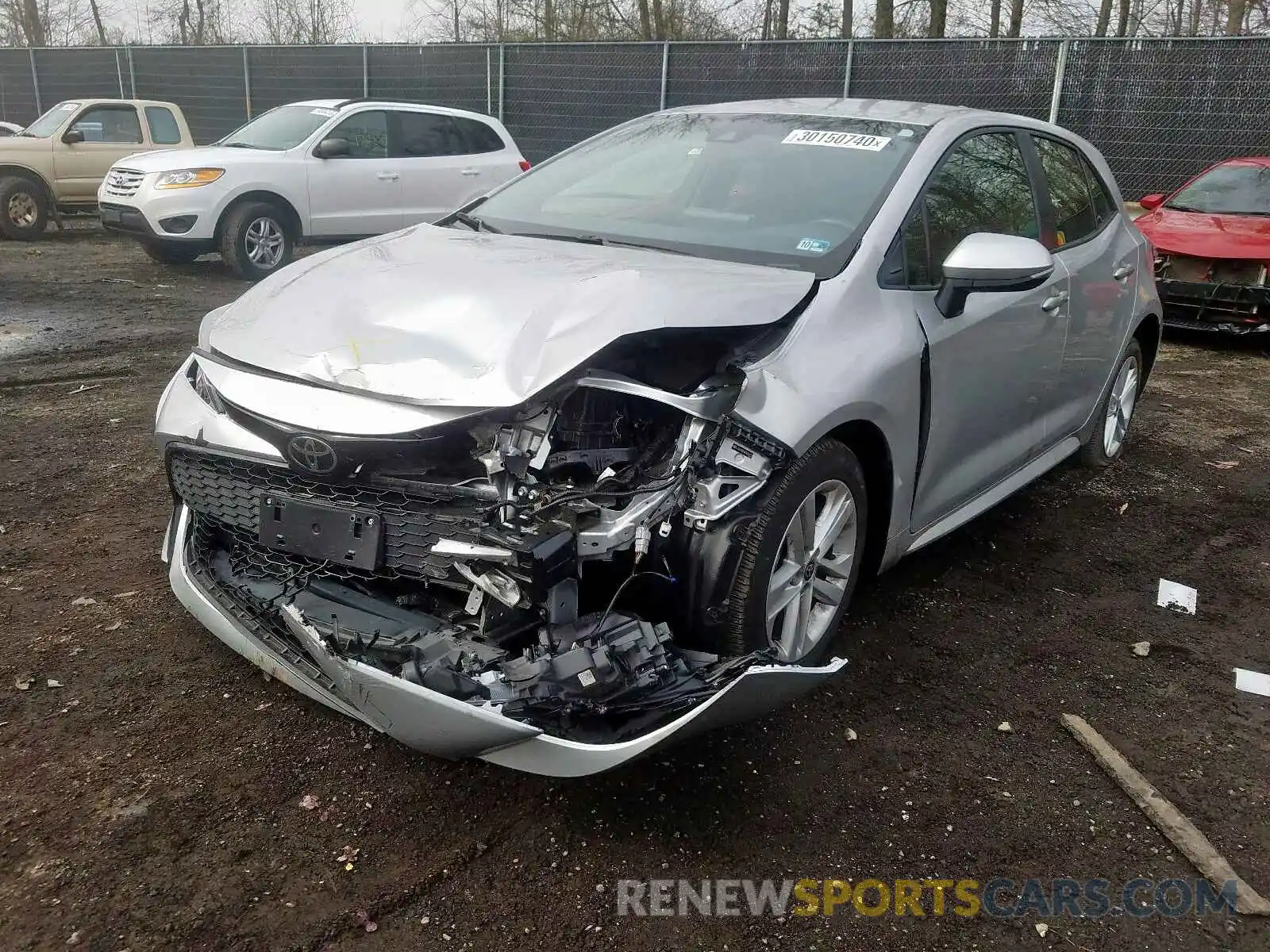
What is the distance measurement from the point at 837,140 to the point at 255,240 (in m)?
8.06

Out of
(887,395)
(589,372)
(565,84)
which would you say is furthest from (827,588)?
(565,84)

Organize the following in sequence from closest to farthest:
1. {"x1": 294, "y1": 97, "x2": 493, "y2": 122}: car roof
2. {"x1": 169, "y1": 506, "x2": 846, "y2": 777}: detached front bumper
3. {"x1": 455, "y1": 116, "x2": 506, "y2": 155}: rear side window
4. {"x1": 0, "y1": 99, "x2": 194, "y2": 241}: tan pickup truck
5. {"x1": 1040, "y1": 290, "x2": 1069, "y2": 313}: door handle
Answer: {"x1": 169, "y1": 506, "x2": 846, "y2": 777}: detached front bumper → {"x1": 1040, "y1": 290, "x2": 1069, "y2": 313}: door handle → {"x1": 294, "y1": 97, "x2": 493, "y2": 122}: car roof → {"x1": 455, "y1": 116, "x2": 506, "y2": 155}: rear side window → {"x1": 0, "y1": 99, "x2": 194, "y2": 241}: tan pickup truck

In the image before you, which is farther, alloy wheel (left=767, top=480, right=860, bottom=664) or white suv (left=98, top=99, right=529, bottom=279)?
white suv (left=98, top=99, right=529, bottom=279)

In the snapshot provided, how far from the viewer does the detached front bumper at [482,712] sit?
2.17 meters

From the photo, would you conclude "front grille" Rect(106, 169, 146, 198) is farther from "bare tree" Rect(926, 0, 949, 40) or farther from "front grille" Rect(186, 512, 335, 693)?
"bare tree" Rect(926, 0, 949, 40)

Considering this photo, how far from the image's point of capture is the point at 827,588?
10.3 ft

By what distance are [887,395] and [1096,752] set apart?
1152 millimetres

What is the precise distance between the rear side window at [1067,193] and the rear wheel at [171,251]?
27.1 feet

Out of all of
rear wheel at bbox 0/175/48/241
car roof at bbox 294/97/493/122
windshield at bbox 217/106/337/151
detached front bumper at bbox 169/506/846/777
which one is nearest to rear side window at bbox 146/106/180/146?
rear wheel at bbox 0/175/48/241

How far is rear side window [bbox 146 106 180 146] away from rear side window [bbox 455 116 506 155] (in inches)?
167

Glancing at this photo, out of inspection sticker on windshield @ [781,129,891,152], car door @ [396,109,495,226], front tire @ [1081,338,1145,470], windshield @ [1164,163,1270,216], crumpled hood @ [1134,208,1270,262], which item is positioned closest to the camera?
inspection sticker on windshield @ [781,129,891,152]

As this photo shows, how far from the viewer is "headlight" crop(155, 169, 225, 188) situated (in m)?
9.88

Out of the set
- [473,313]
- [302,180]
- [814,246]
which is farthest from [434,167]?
[473,313]

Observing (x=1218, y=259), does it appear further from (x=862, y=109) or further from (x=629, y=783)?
(x=629, y=783)
